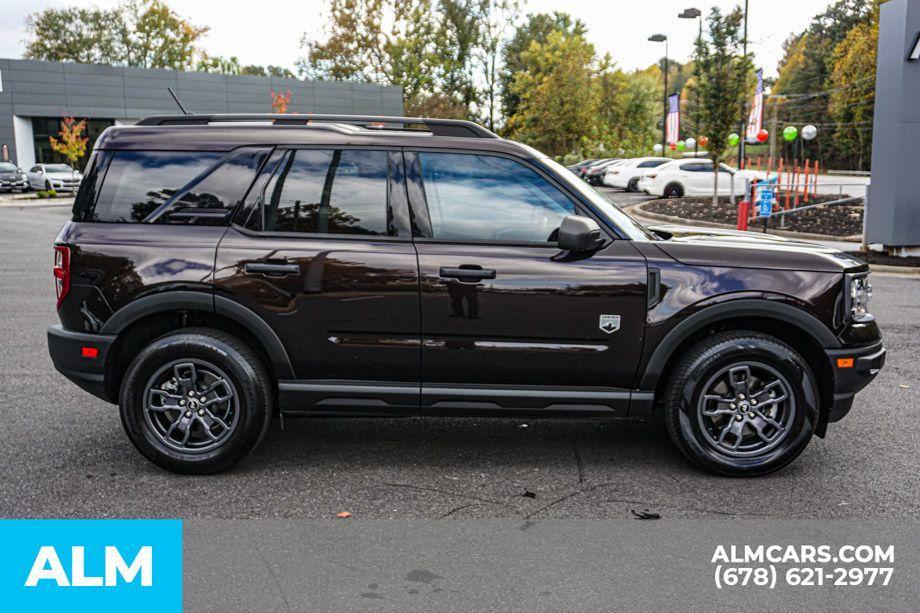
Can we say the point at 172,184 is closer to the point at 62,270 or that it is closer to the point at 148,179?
the point at 148,179

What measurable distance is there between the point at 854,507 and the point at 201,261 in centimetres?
354

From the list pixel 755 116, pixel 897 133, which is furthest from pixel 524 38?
pixel 897 133

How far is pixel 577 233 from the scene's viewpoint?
4504 millimetres

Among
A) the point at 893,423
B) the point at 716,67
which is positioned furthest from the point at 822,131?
the point at 893,423

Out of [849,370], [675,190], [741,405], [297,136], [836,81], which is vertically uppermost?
[836,81]

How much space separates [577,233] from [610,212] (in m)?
0.54

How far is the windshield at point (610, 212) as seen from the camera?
482cm

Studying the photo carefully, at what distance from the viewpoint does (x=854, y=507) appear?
14.2 ft

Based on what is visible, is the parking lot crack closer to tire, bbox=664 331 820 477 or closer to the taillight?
tire, bbox=664 331 820 477

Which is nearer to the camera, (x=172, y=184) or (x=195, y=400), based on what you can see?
(x=195, y=400)

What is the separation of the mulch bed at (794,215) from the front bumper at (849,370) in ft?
Answer: 50.3

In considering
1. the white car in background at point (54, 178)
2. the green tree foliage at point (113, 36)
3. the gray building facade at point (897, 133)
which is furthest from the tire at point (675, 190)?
the green tree foliage at point (113, 36)

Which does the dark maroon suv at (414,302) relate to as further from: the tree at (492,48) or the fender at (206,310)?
the tree at (492,48)

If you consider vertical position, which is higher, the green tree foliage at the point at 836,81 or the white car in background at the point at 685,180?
the green tree foliage at the point at 836,81
